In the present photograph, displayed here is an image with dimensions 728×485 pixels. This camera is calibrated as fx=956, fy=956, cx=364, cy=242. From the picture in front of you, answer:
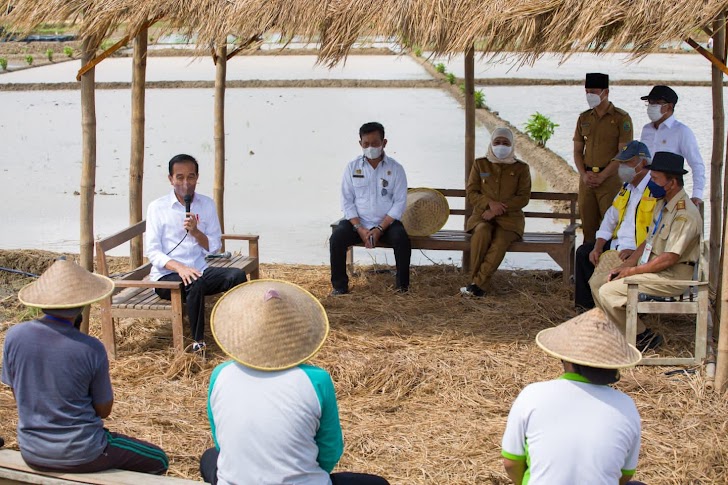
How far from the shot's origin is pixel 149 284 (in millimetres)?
6172

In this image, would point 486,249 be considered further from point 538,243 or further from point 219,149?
point 219,149

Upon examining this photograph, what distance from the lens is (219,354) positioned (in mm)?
6301

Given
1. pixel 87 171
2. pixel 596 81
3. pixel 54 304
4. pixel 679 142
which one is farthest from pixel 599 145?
pixel 54 304

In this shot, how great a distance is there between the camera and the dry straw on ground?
4742 mm

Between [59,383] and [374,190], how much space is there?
4.35 m

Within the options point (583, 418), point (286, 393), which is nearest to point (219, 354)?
point (286, 393)

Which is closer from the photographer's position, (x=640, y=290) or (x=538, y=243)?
(x=640, y=290)

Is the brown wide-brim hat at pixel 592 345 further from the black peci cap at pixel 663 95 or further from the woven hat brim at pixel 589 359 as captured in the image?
the black peci cap at pixel 663 95

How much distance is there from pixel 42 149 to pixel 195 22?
37.6 ft

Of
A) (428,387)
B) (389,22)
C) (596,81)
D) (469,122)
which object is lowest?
(428,387)

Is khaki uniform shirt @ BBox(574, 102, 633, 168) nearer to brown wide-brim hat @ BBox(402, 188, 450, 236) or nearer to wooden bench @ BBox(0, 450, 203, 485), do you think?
brown wide-brim hat @ BBox(402, 188, 450, 236)

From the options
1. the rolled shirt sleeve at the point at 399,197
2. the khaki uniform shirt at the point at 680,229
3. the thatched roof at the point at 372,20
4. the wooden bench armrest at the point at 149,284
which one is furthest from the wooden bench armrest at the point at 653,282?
the wooden bench armrest at the point at 149,284

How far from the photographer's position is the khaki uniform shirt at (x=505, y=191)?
767cm

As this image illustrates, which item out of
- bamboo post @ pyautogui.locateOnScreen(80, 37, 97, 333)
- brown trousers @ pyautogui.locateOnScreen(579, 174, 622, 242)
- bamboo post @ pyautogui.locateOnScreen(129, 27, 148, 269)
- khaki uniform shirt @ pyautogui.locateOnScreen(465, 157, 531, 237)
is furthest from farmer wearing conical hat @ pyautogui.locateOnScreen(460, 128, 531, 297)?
bamboo post @ pyautogui.locateOnScreen(80, 37, 97, 333)
